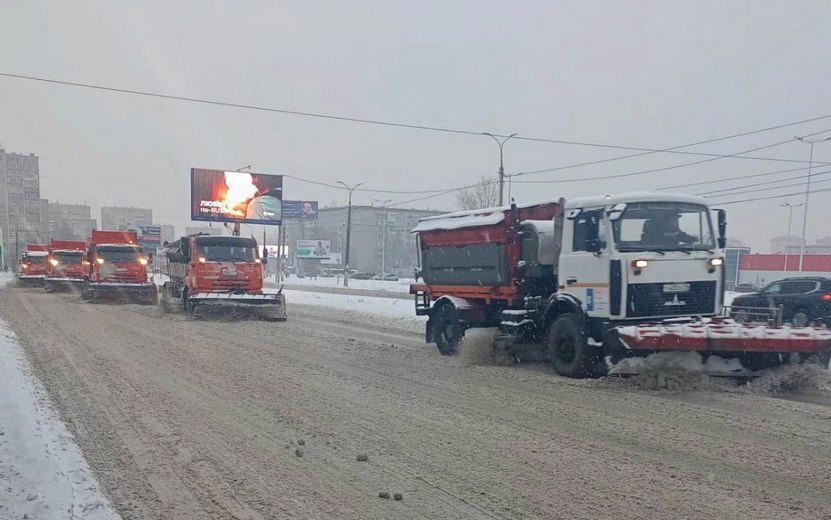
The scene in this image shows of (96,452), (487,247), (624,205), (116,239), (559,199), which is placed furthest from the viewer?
(116,239)

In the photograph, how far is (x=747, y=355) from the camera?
8.74 meters

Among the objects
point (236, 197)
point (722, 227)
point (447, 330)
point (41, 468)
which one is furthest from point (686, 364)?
point (236, 197)

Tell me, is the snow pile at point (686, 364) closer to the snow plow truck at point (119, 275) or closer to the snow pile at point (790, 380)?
the snow pile at point (790, 380)

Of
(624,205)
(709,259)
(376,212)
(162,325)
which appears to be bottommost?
(162,325)

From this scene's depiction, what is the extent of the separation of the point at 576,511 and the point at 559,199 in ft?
23.5

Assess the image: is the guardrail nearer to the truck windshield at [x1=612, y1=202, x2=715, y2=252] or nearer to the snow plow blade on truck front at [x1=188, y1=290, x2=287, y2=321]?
the truck windshield at [x1=612, y1=202, x2=715, y2=252]

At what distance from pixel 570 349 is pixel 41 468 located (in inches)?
287

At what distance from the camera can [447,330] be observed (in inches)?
509

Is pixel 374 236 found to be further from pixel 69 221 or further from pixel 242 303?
pixel 242 303

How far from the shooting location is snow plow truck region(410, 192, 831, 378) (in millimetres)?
8531

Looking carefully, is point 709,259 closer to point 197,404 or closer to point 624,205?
point 624,205

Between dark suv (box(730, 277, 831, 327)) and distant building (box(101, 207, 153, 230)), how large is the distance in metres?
126

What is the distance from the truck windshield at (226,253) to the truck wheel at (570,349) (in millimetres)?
12874

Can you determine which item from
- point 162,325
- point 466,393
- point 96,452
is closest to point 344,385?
point 466,393
